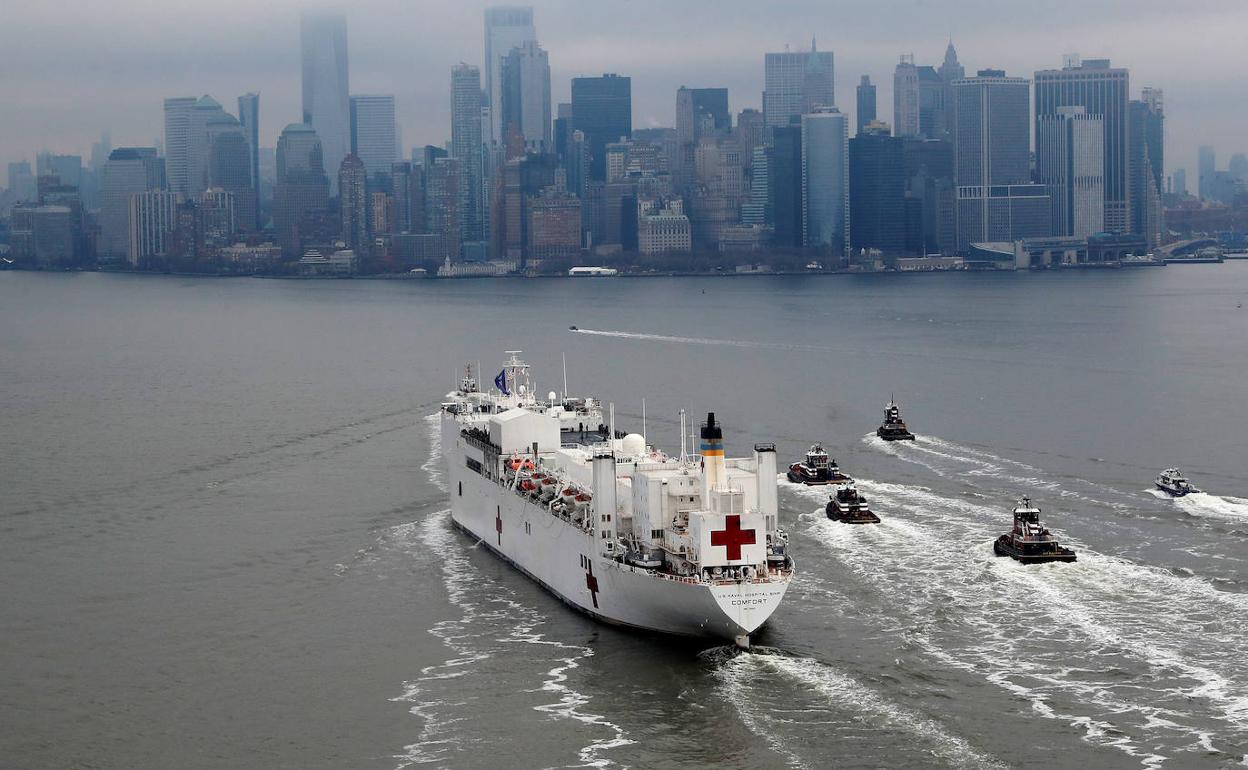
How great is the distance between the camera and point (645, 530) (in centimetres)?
3072

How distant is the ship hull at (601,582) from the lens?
28.5 metres

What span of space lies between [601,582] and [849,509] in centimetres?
977

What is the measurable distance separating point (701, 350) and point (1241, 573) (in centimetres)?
5571

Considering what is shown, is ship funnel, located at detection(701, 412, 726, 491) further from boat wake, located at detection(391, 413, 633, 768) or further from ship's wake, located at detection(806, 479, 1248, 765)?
ship's wake, located at detection(806, 479, 1248, 765)

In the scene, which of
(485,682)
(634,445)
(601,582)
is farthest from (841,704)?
(634,445)

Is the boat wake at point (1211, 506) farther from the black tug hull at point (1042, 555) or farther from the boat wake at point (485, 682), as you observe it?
the boat wake at point (485, 682)

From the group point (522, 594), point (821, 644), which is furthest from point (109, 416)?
point (821, 644)

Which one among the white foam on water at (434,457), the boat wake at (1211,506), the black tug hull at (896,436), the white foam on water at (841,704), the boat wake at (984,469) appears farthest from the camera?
the black tug hull at (896,436)

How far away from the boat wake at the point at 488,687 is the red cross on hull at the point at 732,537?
3.22 metres

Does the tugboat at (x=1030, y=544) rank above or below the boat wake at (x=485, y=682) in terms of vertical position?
above

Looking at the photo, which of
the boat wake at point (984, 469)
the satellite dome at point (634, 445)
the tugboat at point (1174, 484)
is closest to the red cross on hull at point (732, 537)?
the satellite dome at point (634, 445)

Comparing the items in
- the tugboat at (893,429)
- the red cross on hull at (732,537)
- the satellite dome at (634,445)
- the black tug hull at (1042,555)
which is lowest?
the black tug hull at (1042,555)

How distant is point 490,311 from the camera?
449 feet

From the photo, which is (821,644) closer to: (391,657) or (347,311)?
(391,657)
